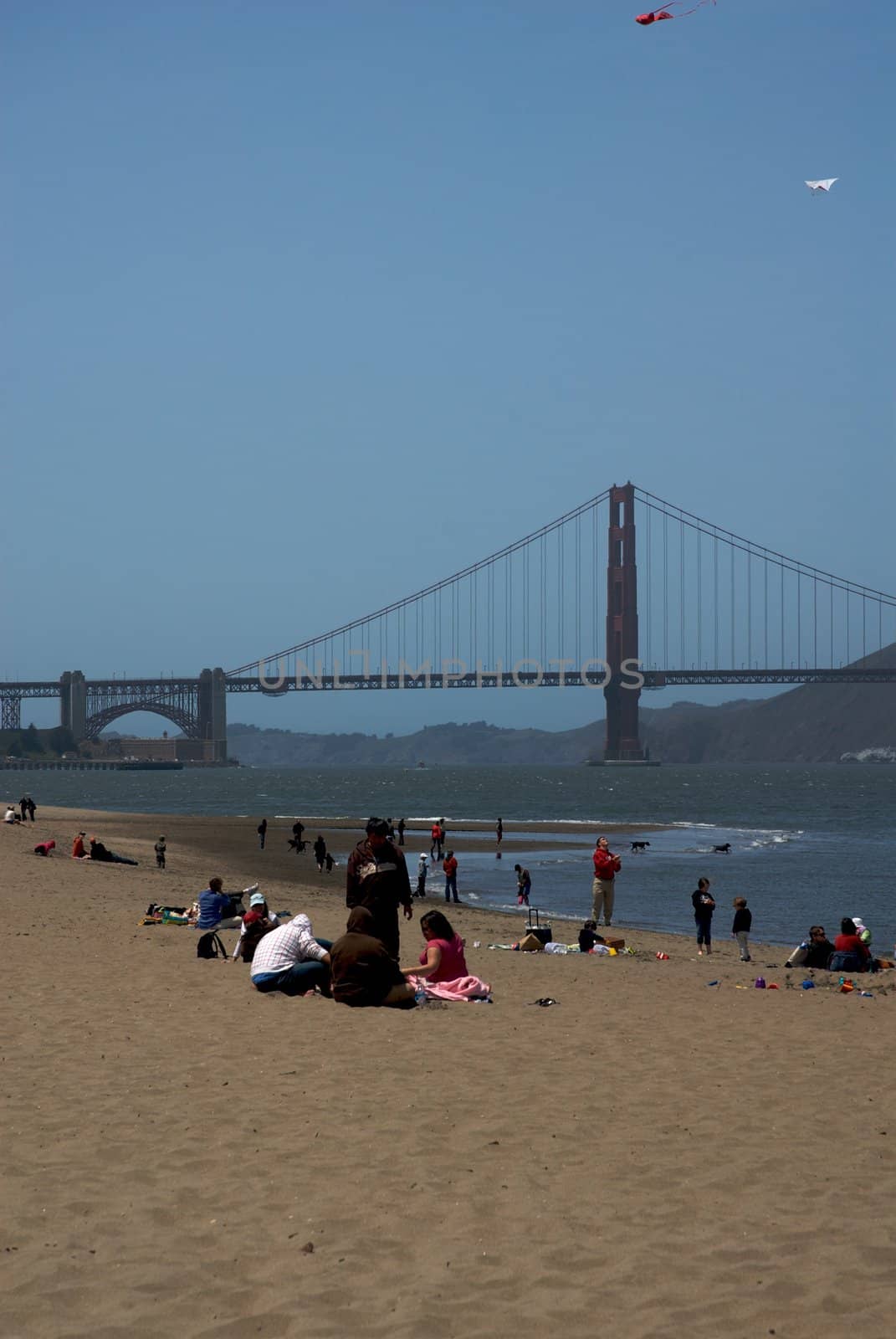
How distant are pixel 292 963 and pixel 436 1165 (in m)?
4.04

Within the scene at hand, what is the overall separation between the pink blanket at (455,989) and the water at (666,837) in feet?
32.6

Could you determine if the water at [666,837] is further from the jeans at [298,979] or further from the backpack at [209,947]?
the jeans at [298,979]

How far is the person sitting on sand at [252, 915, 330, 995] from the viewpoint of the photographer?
932 cm

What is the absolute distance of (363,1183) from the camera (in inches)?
207

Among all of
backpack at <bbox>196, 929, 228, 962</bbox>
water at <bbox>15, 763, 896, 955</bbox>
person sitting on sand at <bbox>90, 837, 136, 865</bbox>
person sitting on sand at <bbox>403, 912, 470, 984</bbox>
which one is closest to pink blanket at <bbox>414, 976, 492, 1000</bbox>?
person sitting on sand at <bbox>403, 912, 470, 984</bbox>

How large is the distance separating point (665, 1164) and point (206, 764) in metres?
185

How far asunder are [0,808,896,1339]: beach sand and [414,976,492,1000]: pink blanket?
0.86ft

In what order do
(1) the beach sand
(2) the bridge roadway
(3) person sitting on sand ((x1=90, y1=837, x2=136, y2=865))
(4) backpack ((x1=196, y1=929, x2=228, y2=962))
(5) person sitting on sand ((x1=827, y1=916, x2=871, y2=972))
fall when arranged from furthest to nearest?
(2) the bridge roadway, (3) person sitting on sand ((x1=90, y1=837, x2=136, y2=865)), (5) person sitting on sand ((x1=827, y1=916, x2=871, y2=972)), (4) backpack ((x1=196, y1=929, x2=228, y2=962)), (1) the beach sand

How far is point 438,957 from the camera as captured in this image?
9766 mm

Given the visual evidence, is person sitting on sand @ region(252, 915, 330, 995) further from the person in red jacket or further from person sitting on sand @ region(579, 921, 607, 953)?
the person in red jacket

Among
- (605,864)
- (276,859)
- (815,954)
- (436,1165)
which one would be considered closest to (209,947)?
(436,1165)

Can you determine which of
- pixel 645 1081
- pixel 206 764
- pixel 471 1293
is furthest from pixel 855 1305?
pixel 206 764

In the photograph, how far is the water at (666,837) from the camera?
24.3 meters

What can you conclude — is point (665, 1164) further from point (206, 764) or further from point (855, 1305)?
point (206, 764)
